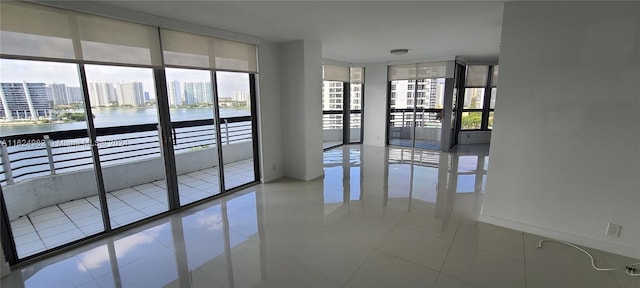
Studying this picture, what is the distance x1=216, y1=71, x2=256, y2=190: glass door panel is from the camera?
3947 millimetres

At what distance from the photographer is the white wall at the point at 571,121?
208 centimetres

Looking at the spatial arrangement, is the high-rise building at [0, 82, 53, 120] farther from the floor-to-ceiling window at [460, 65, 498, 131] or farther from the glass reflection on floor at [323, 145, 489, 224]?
the floor-to-ceiling window at [460, 65, 498, 131]

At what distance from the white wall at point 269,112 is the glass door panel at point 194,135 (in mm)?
714

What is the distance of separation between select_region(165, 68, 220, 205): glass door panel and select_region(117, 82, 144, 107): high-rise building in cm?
47

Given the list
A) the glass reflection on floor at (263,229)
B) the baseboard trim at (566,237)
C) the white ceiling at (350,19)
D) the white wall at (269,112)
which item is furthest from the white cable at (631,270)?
the white wall at (269,112)

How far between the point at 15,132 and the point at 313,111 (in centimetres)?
353

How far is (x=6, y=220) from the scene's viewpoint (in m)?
2.14

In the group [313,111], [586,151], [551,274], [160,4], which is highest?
[160,4]

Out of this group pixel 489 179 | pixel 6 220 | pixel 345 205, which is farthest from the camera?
pixel 345 205

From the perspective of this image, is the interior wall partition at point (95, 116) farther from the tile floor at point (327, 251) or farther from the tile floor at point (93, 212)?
the tile floor at point (327, 251)

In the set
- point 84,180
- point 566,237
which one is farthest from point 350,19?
point 84,180

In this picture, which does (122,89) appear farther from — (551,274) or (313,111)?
(551,274)


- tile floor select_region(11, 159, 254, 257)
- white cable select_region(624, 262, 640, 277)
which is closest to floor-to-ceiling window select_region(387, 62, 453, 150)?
tile floor select_region(11, 159, 254, 257)

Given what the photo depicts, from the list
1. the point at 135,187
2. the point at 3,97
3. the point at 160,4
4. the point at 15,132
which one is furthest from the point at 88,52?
the point at 135,187
